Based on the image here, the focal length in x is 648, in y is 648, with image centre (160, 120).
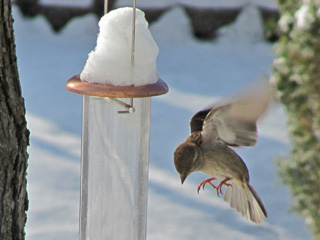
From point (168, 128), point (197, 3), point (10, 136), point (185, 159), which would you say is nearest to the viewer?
point (10, 136)

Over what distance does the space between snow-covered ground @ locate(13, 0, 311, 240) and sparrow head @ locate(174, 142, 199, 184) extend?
4.65 ft

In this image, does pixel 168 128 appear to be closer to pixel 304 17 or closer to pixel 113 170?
pixel 304 17

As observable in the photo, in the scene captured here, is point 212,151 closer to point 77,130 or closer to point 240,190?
point 240,190

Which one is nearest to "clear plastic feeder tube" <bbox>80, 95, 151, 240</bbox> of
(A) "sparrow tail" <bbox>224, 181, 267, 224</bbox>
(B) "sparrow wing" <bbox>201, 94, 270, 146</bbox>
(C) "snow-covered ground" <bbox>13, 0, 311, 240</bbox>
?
(B) "sparrow wing" <bbox>201, 94, 270, 146</bbox>

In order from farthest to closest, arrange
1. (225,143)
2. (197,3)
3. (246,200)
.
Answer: (197,3), (246,200), (225,143)

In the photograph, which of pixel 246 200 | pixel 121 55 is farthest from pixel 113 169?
pixel 246 200

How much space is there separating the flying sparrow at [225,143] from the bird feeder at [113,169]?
0.16m

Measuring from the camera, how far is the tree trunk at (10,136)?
1962mm

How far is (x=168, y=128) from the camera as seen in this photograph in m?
7.84

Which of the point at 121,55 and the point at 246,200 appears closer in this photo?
the point at 121,55

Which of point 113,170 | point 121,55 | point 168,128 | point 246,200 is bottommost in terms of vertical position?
point 168,128

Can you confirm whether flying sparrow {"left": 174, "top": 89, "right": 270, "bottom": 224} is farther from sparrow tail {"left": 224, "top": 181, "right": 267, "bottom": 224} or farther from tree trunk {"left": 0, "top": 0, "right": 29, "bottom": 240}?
tree trunk {"left": 0, "top": 0, "right": 29, "bottom": 240}

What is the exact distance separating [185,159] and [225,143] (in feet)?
0.65

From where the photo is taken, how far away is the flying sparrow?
1.97 metres
